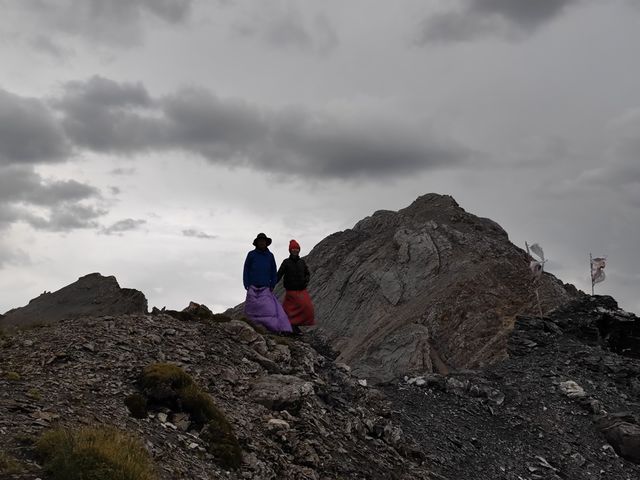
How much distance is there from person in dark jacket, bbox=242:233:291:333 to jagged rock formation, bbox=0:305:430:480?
1.19 metres

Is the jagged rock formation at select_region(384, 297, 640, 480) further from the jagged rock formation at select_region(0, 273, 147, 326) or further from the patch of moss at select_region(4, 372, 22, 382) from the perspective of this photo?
the jagged rock formation at select_region(0, 273, 147, 326)

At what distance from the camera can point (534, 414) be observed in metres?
20.2

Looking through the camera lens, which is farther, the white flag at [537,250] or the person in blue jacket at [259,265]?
the white flag at [537,250]

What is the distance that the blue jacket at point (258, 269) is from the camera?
19.0 meters

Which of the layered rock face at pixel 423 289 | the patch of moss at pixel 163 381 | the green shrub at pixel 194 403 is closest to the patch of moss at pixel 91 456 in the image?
the green shrub at pixel 194 403

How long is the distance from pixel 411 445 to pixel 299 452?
4870mm

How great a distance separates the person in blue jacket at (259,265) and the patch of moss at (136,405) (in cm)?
777

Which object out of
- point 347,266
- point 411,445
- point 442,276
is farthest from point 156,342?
point 347,266

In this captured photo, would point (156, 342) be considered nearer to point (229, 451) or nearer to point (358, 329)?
point (229, 451)

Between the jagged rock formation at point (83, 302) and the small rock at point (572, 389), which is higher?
the jagged rock formation at point (83, 302)

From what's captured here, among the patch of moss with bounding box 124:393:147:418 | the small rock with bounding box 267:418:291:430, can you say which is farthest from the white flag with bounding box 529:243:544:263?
the patch of moss with bounding box 124:393:147:418

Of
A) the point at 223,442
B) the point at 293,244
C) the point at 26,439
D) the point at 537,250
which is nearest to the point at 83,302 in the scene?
the point at 293,244

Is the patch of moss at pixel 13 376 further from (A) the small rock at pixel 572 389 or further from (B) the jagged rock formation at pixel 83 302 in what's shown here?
(B) the jagged rock formation at pixel 83 302

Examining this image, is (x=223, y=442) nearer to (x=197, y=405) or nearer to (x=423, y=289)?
(x=197, y=405)
